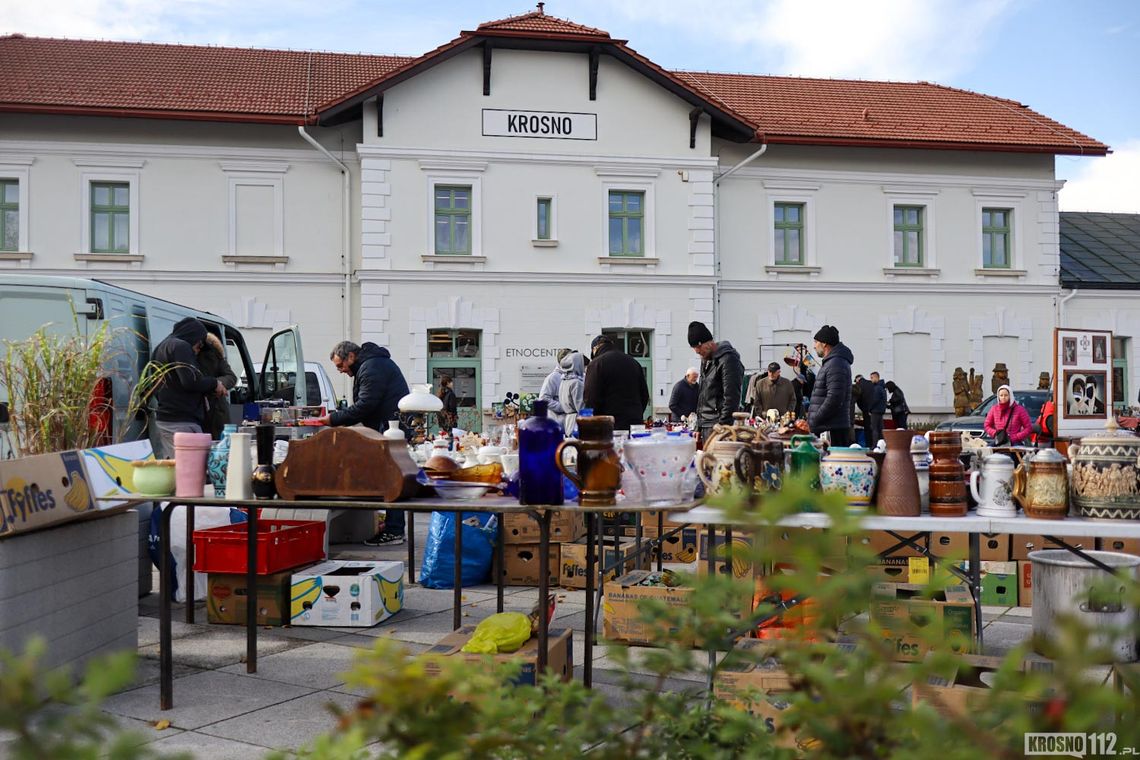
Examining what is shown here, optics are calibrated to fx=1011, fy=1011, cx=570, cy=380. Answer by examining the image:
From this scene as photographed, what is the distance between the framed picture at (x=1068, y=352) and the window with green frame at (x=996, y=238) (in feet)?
50.0

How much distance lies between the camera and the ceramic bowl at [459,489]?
154 inches

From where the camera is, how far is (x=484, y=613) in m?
5.88

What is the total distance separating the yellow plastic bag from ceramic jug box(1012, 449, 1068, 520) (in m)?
1.95

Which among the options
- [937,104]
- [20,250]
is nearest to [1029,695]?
[20,250]

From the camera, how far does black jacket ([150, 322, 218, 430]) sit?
7082mm

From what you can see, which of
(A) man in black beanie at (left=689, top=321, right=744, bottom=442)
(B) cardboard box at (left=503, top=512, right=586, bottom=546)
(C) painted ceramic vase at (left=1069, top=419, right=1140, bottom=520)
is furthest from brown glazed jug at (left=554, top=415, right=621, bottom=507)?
(A) man in black beanie at (left=689, top=321, right=744, bottom=442)

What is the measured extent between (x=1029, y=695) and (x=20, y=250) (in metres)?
19.6

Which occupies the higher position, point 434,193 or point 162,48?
point 162,48

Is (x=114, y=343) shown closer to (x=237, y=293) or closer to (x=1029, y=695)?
(x=1029, y=695)

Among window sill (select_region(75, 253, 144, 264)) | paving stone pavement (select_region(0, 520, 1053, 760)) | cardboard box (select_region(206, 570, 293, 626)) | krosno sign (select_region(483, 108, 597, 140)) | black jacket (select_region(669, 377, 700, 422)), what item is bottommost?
paving stone pavement (select_region(0, 520, 1053, 760))

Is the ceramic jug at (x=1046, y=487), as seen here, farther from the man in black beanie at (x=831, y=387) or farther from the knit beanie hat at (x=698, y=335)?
the knit beanie hat at (x=698, y=335)

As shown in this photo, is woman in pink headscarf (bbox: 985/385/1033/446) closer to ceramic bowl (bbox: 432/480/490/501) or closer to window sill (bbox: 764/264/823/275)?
ceramic bowl (bbox: 432/480/490/501)

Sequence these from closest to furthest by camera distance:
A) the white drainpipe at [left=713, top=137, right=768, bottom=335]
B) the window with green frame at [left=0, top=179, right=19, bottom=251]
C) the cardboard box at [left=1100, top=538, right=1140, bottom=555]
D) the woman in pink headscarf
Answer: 1. the cardboard box at [left=1100, top=538, right=1140, bottom=555]
2. the woman in pink headscarf
3. the window with green frame at [left=0, top=179, right=19, bottom=251]
4. the white drainpipe at [left=713, top=137, right=768, bottom=335]

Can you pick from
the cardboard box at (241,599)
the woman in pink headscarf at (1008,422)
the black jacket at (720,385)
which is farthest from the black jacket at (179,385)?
the woman in pink headscarf at (1008,422)
